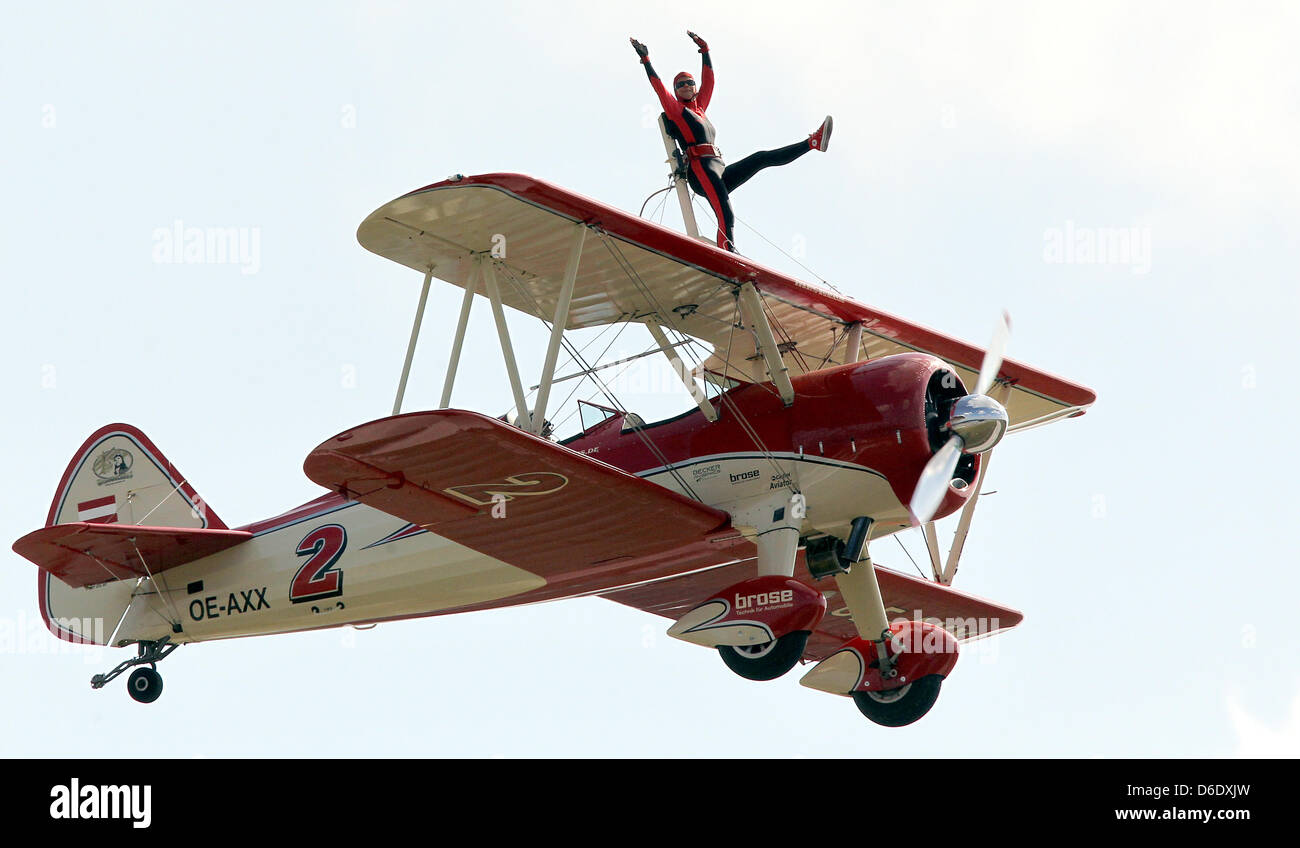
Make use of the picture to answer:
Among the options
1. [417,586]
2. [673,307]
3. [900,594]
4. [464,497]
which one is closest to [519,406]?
[464,497]

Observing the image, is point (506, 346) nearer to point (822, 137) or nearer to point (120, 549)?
point (822, 137)

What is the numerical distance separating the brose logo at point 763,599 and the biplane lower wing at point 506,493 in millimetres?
868

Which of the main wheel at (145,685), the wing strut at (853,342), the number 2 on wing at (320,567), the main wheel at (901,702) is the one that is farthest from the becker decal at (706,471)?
the main wheel at (145,685)

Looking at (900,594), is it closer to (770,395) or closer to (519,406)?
(770,395)

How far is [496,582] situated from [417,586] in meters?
0.72

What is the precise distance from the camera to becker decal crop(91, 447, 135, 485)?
54.2 feet

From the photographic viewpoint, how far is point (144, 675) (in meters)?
14.9

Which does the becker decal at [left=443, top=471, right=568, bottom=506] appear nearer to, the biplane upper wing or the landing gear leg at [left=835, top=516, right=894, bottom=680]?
the biplane upper wing

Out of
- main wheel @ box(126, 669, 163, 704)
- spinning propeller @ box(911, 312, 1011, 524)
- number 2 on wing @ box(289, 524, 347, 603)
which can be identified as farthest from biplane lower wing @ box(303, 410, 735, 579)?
main wheel @ box(126, 669, 163, 704)

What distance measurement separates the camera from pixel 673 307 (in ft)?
42.7

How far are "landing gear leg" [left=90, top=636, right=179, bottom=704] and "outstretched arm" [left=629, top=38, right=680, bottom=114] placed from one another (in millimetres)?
6727

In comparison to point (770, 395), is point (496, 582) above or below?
below

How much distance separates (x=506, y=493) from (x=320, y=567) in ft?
10.4

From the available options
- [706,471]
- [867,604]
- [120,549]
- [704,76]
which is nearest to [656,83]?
[704,76]
